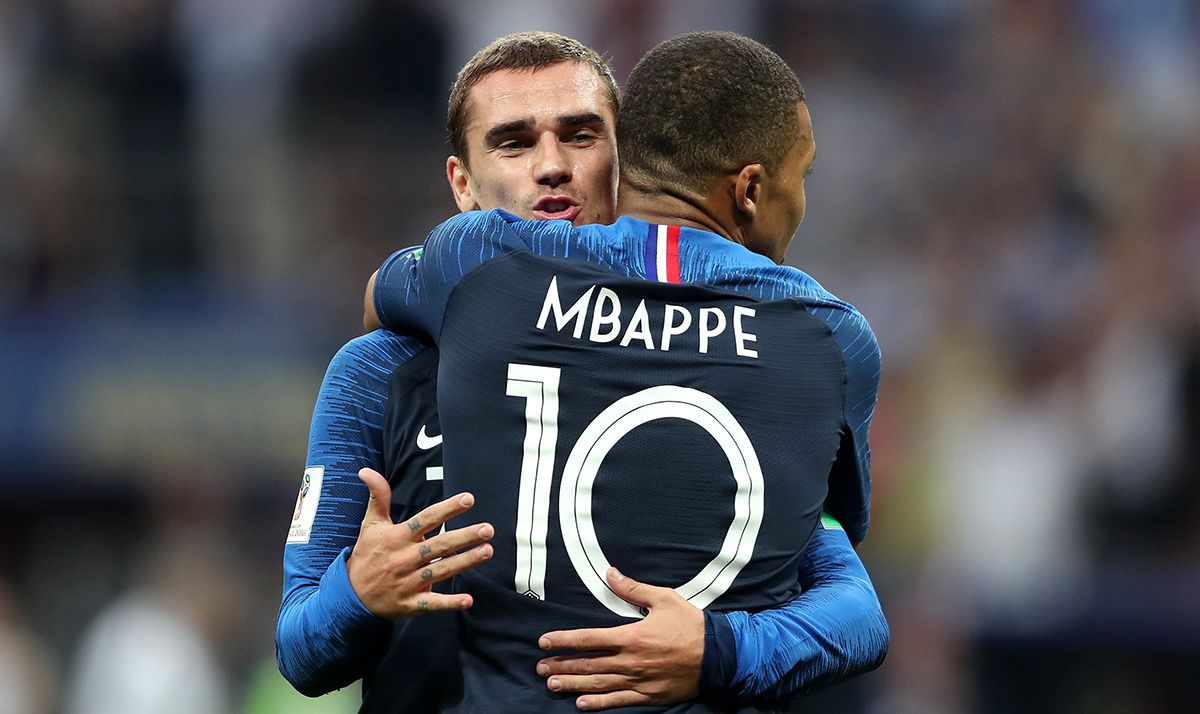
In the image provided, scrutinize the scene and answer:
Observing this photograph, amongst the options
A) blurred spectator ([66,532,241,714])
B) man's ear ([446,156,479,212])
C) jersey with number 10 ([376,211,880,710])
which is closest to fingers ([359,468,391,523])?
jersey with number 10 ([376,211,880,710])

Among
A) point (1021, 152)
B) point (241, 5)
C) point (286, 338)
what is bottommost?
point (286, 338)

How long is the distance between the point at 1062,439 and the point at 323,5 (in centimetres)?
484

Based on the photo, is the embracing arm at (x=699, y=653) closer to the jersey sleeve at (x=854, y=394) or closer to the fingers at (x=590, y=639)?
the fingers at (x=590, y=639)

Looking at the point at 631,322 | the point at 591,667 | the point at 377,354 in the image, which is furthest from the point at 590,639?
the point at 377,354

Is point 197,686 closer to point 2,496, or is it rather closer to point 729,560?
point 2,496

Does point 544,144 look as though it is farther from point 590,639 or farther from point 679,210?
point 590,639

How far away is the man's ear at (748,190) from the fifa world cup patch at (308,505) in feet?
3.08

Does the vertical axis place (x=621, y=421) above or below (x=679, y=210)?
below

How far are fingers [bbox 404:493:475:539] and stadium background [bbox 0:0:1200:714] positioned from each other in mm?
4975

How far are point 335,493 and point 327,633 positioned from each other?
13.4 inches

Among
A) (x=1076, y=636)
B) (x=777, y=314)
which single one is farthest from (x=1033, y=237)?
(x=777, y=314)

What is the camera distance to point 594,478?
2920 millimetres

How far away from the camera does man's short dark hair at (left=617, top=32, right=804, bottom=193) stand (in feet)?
10.3

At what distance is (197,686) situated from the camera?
26.4ft
